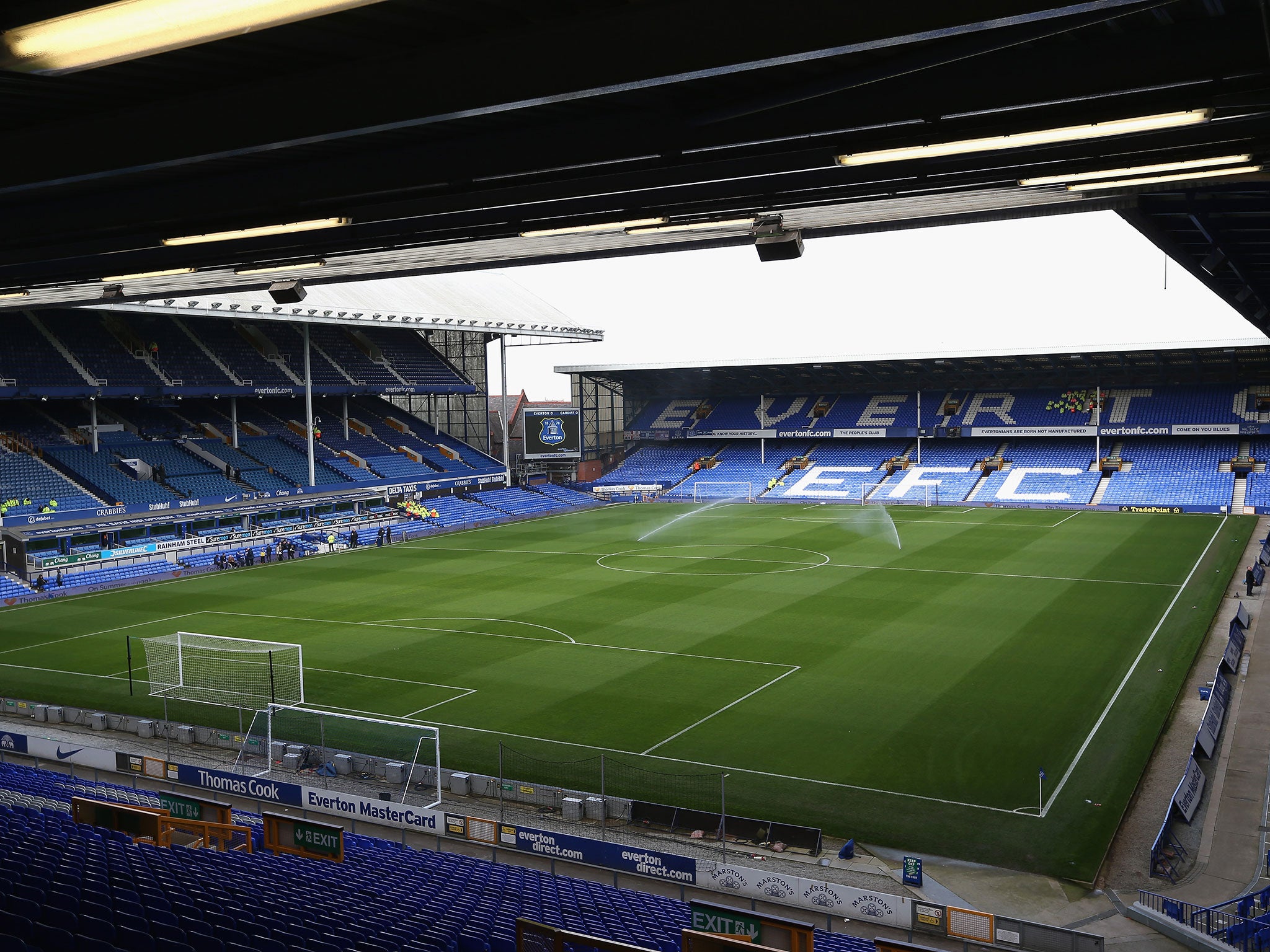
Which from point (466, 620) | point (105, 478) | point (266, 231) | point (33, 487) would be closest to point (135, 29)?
point (266, 231)

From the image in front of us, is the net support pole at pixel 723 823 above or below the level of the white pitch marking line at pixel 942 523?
below

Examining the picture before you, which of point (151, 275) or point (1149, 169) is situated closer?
point (1149, 169)

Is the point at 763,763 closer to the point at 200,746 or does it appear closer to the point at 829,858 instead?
the point at 829,858

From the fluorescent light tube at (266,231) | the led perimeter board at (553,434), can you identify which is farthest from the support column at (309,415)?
the fluorescent light tube at (266,231)

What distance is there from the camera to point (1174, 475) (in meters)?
64.3

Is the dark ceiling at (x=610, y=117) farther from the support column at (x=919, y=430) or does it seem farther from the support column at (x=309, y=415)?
the support column at (x=919, y=430)

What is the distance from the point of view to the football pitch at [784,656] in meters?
19.5

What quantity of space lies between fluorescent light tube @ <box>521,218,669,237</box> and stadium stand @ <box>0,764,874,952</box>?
725 centimetres

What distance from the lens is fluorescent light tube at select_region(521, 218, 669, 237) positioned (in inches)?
454

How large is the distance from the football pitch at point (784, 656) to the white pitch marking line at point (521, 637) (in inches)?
4.3

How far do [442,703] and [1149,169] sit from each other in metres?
20.1

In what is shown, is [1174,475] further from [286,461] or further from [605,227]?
[605,227]

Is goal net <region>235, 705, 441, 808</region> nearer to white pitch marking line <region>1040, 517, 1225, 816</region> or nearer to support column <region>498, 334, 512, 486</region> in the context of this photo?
white pitch marking line <region>1040, 517, 1225, 816</region>

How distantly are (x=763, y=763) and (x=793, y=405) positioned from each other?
2550 inches
